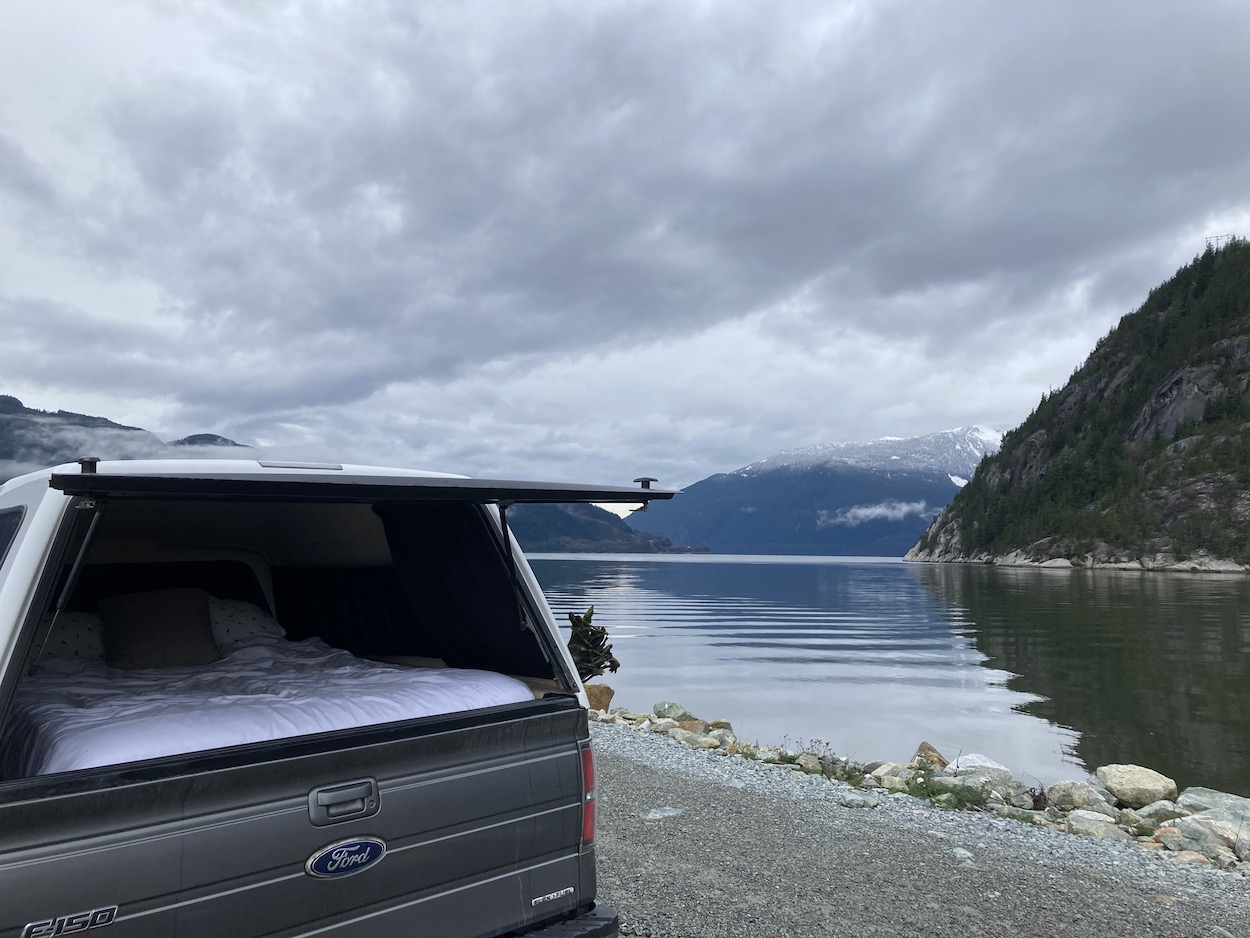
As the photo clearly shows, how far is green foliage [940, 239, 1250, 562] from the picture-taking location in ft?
378

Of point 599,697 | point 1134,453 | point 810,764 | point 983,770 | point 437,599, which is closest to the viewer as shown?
point 437,599

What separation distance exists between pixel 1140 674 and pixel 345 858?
26.9 metres

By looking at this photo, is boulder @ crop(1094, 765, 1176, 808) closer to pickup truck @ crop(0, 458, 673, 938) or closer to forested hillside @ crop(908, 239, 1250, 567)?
pickup truck @ crop(0, 458, 673, 938)

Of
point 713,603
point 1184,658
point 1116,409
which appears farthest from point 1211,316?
point 1184,658

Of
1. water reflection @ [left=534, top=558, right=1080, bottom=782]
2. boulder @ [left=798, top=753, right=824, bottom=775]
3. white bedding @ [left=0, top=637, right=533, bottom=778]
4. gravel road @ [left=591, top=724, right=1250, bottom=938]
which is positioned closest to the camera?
Result: white bedding @ [left=0, top=637, right=533, bottom=778]

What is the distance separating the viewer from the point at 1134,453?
136250 millimetres

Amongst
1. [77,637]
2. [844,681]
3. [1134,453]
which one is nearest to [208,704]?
[77,637]

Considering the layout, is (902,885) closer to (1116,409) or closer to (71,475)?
(71,475)

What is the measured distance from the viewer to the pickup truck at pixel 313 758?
2.54m

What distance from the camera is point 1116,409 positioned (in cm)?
14700

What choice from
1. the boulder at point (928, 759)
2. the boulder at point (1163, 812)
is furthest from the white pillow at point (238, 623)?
the boulder at point (1163, 812)

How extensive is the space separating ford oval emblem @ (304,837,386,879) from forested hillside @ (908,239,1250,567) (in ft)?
398

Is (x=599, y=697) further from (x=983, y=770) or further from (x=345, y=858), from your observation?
(x=345, y=858)

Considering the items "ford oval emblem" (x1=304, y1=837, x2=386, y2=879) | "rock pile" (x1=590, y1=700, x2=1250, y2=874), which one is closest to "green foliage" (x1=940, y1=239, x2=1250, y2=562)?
"rock pile" (x1=590, y1=700, x2=1250, y2=874)
